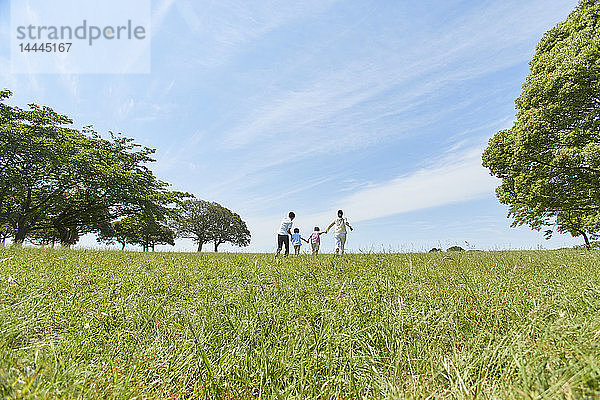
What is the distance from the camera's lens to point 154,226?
34.5 metres

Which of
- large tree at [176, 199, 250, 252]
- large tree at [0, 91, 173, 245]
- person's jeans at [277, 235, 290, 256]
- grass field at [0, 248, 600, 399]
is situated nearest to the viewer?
grass field at [0, 248, 600, 399]

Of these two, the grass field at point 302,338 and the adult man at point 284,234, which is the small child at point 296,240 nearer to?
the adult man at point 284,234

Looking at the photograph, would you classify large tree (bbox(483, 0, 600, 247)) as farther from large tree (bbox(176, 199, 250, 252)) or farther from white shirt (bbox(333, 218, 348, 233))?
large tree (bbox(176, 199, 250, 252))

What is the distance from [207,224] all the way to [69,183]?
3440 cm

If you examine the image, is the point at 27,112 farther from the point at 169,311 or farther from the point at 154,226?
the point at 169,311

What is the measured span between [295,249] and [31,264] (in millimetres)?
10815

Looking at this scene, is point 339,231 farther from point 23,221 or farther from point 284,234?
point 23,221

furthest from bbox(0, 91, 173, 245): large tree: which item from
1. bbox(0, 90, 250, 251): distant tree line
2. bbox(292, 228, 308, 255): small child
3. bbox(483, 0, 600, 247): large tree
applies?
bbox(483, 0, 600, 247): large tree

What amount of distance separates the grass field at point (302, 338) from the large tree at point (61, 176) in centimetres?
2619

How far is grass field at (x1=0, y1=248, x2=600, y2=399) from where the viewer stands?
250 centimetres

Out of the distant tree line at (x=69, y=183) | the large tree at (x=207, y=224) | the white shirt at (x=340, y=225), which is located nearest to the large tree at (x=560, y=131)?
the white shirt at (x=340, y=225)

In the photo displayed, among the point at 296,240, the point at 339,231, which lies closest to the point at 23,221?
the point at 296,240

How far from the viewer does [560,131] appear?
18078 mm

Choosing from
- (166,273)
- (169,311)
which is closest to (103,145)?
(166,273)
